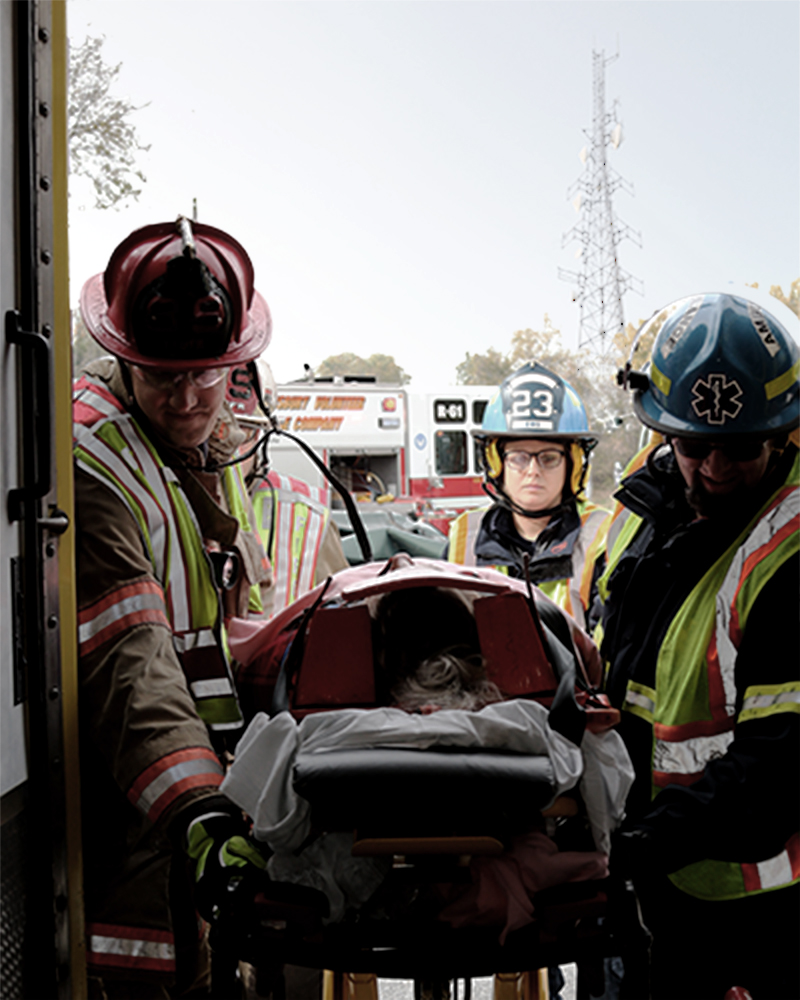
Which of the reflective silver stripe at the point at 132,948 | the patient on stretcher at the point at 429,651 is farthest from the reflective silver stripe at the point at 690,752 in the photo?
the reflective silver stripe at the point at 132,948

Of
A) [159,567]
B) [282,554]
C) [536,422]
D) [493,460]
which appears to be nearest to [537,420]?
[536,422]

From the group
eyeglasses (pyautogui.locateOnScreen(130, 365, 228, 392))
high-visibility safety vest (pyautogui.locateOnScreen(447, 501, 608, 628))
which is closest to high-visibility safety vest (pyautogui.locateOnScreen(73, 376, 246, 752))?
eyeglasses (pyautogui.locateOnScreen(130, 365, 228, 392))

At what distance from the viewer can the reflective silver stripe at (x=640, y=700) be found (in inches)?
79.2

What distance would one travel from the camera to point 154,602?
1.93 metres

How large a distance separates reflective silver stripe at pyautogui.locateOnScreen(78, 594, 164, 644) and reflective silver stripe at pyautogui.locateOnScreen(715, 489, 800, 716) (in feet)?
4.24

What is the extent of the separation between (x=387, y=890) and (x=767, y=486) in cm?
127

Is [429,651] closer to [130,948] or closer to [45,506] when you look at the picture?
[45,506]

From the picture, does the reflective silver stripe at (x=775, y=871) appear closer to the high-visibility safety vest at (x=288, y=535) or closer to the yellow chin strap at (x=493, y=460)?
the yellow chin strap at (x=493, y=460)

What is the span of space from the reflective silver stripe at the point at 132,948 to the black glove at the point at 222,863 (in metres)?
0.55

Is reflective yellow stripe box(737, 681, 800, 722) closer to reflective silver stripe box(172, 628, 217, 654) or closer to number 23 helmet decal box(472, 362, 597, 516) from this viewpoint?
reflective silver stripe box(172, 628, 217, 654)

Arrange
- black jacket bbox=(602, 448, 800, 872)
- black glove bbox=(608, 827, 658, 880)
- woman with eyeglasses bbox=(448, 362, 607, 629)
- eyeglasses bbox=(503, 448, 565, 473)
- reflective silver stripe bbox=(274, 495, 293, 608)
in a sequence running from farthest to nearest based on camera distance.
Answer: reflective silver stripe bbox=(274, 495, 293, 608)
eyeglasses bbox=(503, 448, 565, 473)
woman with eyeglasses bbox=(448, 362, 607, 629)
black jacket bbox=(602, 448, 800, 872)
black glove bbox=(608, 827, 658, 880)

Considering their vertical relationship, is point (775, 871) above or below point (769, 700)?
below

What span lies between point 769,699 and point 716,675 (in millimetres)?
177

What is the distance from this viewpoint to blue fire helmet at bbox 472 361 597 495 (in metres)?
3.72
